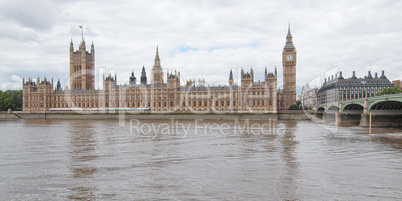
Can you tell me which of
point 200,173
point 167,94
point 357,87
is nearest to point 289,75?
point 167,94

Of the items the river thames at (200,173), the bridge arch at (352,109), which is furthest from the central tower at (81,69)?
the river thames at (200,173)

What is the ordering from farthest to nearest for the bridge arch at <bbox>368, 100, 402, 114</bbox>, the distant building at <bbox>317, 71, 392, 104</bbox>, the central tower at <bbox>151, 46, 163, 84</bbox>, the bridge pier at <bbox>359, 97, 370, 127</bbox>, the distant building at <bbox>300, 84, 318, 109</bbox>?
the distant building at <bbox>300, 84, 318, 109</bbox> < the distant building at <bbox>317, 71, 392, 104</bbox> < the central tower at <bbox>151, 46, 163, 84</bbox> < the bridge arch at <bbox>368, 100, 402, 114</bbox> < the bridge pier at <bbox>359, 97, 370, 127</bbox>

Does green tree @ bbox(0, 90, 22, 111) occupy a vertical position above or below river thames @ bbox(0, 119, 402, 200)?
above

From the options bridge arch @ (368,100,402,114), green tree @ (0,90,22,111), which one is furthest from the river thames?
green tree @ (0,90,22,111)

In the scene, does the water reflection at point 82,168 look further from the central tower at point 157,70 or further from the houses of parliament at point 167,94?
the central tower at point 157,70

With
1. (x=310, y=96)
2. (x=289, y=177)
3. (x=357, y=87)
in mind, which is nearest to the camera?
(x=289, y=177)

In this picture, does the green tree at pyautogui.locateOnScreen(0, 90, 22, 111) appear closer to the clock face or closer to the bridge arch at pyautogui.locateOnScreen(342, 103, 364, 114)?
the clock face

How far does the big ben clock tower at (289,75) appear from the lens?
10200 cm

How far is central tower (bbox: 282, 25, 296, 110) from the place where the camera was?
10200 cm

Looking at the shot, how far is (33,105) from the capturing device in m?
109

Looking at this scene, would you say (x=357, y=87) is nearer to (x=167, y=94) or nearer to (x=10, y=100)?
(x=167, y=94)

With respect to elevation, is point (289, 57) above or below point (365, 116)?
above

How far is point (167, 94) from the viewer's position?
99250mm

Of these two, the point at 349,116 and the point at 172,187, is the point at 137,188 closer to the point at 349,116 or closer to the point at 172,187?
the point at 172,187
